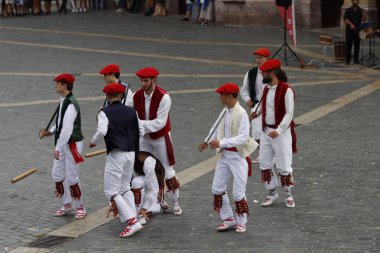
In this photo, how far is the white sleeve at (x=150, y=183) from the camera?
10.6 metres

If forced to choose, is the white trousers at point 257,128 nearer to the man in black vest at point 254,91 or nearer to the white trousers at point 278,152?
the man in black vest at point 254,91

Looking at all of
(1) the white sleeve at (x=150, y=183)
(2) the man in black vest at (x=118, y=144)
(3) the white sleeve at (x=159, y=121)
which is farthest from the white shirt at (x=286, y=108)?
(2) the man in black vest at (x=118, y=144)

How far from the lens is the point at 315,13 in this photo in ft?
98.9

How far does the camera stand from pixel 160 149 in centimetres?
1091

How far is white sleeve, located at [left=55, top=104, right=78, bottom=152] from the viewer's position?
1066 cm

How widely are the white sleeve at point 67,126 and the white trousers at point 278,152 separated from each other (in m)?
2.30

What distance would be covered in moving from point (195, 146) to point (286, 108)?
3.86 m

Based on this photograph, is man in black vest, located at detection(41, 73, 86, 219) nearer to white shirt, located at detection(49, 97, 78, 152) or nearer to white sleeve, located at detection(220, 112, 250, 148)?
white shirt, located at detection(49, 97, 78, 152)

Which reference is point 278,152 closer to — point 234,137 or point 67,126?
point 234,137

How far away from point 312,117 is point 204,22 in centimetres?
1715

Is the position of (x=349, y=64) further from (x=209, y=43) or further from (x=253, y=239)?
(x=253, y=239)

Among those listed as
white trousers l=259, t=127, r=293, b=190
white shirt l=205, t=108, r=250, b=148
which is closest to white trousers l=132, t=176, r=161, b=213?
white shirt l=205, t=108, r=250, b=148

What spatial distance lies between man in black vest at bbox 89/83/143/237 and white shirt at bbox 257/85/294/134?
5.64 feet

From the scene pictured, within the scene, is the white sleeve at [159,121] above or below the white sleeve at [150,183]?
above
